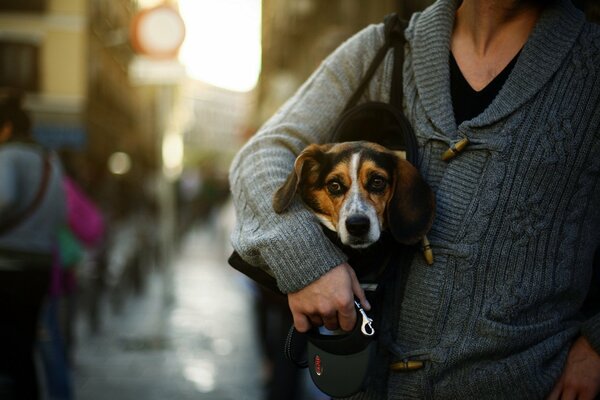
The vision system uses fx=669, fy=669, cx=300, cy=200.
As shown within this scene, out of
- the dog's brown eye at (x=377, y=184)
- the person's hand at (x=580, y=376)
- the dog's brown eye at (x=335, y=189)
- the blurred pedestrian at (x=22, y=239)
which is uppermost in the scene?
the dog's brown eye at (x=377, y=184)

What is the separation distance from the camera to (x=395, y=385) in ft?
5.23

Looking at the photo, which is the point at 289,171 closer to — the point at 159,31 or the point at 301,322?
the point at 301,322

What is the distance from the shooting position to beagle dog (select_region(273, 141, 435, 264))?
1551 mm

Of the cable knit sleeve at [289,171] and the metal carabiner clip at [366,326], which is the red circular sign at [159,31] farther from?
the metal carabiner clip at [366,326]

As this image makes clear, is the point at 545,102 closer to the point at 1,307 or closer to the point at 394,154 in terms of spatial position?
the point at 394,154

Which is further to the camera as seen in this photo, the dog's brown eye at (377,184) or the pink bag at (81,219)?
the pink bag at (81,219)


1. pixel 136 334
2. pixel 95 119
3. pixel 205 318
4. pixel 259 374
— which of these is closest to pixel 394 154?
pixel 259 374

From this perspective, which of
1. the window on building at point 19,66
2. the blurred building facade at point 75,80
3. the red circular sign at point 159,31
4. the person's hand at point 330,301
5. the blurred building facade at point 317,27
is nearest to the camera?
the person's hand at point 330,301

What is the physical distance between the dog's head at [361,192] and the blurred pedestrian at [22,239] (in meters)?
2.93

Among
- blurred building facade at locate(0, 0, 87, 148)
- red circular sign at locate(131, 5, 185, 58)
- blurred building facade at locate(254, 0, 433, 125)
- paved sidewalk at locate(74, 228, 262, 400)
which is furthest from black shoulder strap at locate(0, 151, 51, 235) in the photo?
blurred building facade at locate(0, 0, 87, 148)

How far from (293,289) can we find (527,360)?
54 cm

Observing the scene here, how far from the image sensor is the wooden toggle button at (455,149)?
1.55 meters

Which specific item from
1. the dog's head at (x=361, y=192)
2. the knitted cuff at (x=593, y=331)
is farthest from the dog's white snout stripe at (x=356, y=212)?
the knitted cuff at (x=593, y=331)

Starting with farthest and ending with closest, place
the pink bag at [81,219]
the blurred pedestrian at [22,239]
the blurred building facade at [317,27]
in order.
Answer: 1. the blurred building facade at [317,27]
2. the pink bag at [81,219]
3. the blurred pedestrian at [22,239]
